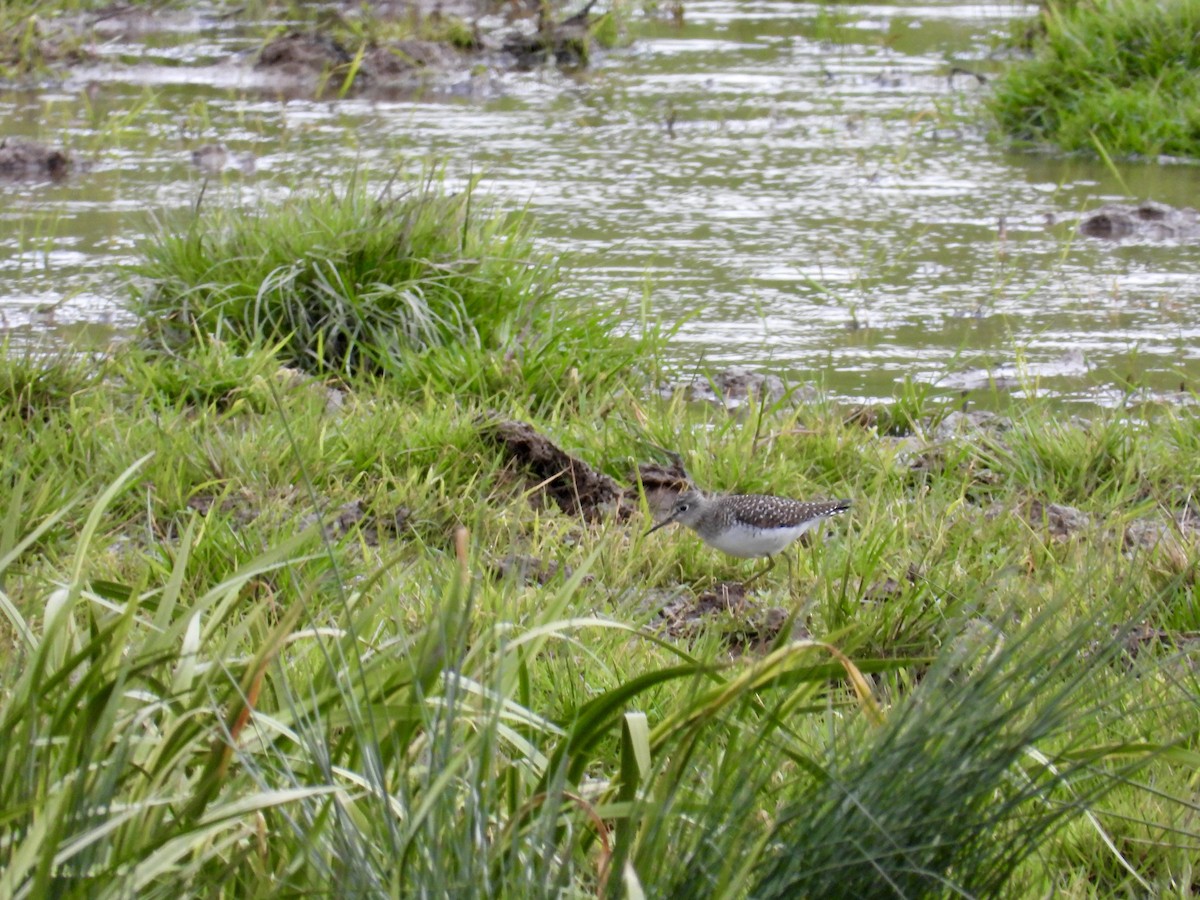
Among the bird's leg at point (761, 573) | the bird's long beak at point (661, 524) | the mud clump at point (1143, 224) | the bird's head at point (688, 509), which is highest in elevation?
the bird's head at point (688, 509)

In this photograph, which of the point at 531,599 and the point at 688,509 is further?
the point at 688,509

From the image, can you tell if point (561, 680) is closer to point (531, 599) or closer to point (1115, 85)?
point (531, 599)

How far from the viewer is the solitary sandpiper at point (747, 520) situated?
4.40 metres

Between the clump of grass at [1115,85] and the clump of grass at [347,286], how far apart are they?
5.19 meters

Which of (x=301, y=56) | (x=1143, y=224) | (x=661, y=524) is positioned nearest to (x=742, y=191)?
(x=1143, y=224)

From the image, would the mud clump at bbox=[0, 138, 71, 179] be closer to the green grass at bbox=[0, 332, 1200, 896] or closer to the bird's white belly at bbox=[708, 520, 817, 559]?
the green grass at bbox=[0, 332, 1200, 896]

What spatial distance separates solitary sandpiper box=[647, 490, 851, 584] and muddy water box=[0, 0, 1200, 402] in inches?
74.5

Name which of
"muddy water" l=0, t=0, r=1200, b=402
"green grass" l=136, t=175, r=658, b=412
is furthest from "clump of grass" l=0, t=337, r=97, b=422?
"muddy water" l=0, t=0, r=1200, b=402

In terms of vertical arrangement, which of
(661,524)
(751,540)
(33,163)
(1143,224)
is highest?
(751,540)

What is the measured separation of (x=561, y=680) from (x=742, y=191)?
630 centimetres

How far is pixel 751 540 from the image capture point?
4375mm

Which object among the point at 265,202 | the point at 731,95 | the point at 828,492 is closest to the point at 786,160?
the point at 731,95

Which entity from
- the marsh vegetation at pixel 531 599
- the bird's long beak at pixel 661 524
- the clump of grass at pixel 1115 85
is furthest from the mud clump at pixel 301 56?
the bird's long beak at pixel 661 524

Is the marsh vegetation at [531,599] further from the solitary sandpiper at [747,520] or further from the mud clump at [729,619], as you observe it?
the solitary sandpiper at [747,520]
